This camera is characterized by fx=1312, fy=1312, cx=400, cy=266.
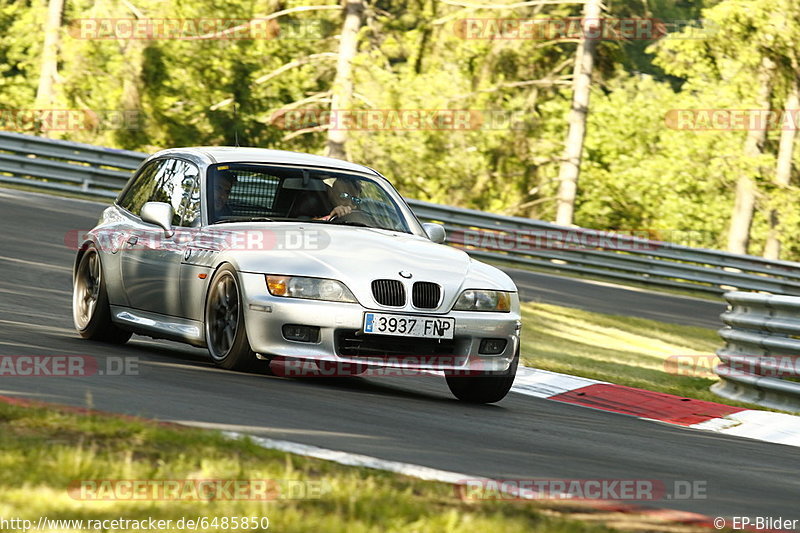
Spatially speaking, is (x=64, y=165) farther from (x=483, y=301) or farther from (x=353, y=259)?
(x=483, y=301)

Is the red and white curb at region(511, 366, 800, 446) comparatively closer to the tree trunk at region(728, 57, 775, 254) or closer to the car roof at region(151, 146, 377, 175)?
the car roof at region(151, 146, 377, 175)

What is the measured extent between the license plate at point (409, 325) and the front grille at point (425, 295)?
9cm

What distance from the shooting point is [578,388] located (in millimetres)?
10758

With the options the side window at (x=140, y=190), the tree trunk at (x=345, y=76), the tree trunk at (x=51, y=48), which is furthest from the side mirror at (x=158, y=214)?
the tree trunk at (x=51, y=48)

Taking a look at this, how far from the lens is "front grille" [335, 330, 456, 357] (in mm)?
8078

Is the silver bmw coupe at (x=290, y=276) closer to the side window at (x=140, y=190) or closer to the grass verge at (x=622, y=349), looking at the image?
the side window at (x=140, y=190)

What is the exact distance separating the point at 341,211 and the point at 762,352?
397cm

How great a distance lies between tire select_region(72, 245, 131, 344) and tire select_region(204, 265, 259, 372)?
58.4 inches

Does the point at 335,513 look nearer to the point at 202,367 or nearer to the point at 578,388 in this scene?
the point at 202,367

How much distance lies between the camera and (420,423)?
7102 mm

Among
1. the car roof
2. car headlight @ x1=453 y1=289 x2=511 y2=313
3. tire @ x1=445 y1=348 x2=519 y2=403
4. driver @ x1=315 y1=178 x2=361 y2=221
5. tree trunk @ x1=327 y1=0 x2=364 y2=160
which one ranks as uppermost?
tree trunk @ x1=327 y1=0 x2=364 y2=160

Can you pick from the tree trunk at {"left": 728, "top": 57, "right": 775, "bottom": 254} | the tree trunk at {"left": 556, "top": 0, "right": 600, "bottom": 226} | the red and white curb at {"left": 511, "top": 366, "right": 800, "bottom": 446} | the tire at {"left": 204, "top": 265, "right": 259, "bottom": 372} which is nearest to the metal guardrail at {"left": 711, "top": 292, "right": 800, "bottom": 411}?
the red and white curb at {"left": 511, "top": 366, "right": 800, "bottom": 446}

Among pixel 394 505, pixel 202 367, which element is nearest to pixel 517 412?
pixel 202 367

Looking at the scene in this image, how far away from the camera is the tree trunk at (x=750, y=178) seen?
3048cm
